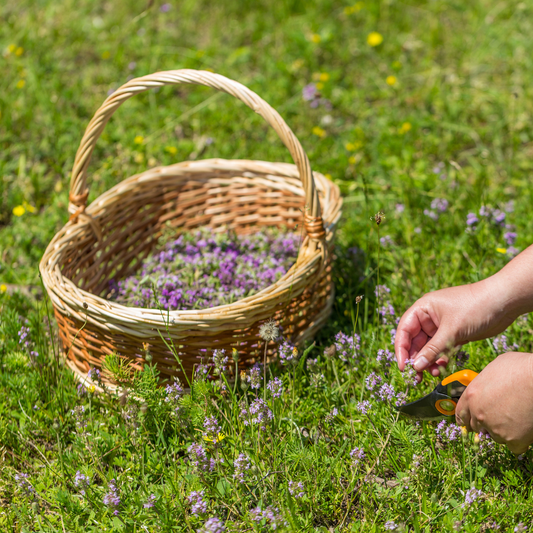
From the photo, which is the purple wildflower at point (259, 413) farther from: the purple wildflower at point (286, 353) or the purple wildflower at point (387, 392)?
the purple wildflower at point (387, 392)

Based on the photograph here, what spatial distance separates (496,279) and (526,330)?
25.1 inches

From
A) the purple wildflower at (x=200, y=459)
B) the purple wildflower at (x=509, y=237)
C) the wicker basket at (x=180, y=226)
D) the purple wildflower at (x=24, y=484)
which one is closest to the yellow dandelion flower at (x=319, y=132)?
the wicker basket at (x=180, y=226)

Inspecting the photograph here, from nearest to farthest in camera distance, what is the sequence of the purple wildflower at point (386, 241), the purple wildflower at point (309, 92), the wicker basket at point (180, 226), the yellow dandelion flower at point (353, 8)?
the wicker basket at point (180, 226) → the purple wildflower at point (386, 241) → the purple wildflower at point (309, 92) → the yellow dandelion flower at point (353, 8)

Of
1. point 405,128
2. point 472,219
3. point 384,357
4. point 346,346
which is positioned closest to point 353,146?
point 405,128

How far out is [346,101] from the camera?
4.09 meters

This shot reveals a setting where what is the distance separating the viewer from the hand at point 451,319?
1810mm

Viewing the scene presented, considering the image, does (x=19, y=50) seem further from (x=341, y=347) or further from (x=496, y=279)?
(x=496, y=279)

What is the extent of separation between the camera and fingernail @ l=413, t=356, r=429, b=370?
5.81 feet

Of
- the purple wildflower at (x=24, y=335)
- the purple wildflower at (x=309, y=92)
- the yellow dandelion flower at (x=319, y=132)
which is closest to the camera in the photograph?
the purple wildflower at (x=24, y=335)

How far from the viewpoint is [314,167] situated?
11.8 ft

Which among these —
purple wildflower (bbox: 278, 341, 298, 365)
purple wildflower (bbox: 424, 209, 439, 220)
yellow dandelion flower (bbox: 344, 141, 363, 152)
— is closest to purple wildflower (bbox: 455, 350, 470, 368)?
purple wildflower (bbox: 278, 341, 298, 365)

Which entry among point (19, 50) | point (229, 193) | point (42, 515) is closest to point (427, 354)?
point (42, 515)

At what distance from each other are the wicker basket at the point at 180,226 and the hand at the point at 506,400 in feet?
2.45

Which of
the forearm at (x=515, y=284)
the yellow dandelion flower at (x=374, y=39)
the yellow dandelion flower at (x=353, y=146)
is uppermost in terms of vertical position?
the yellow dandelion flower at (x=374, y=39)
